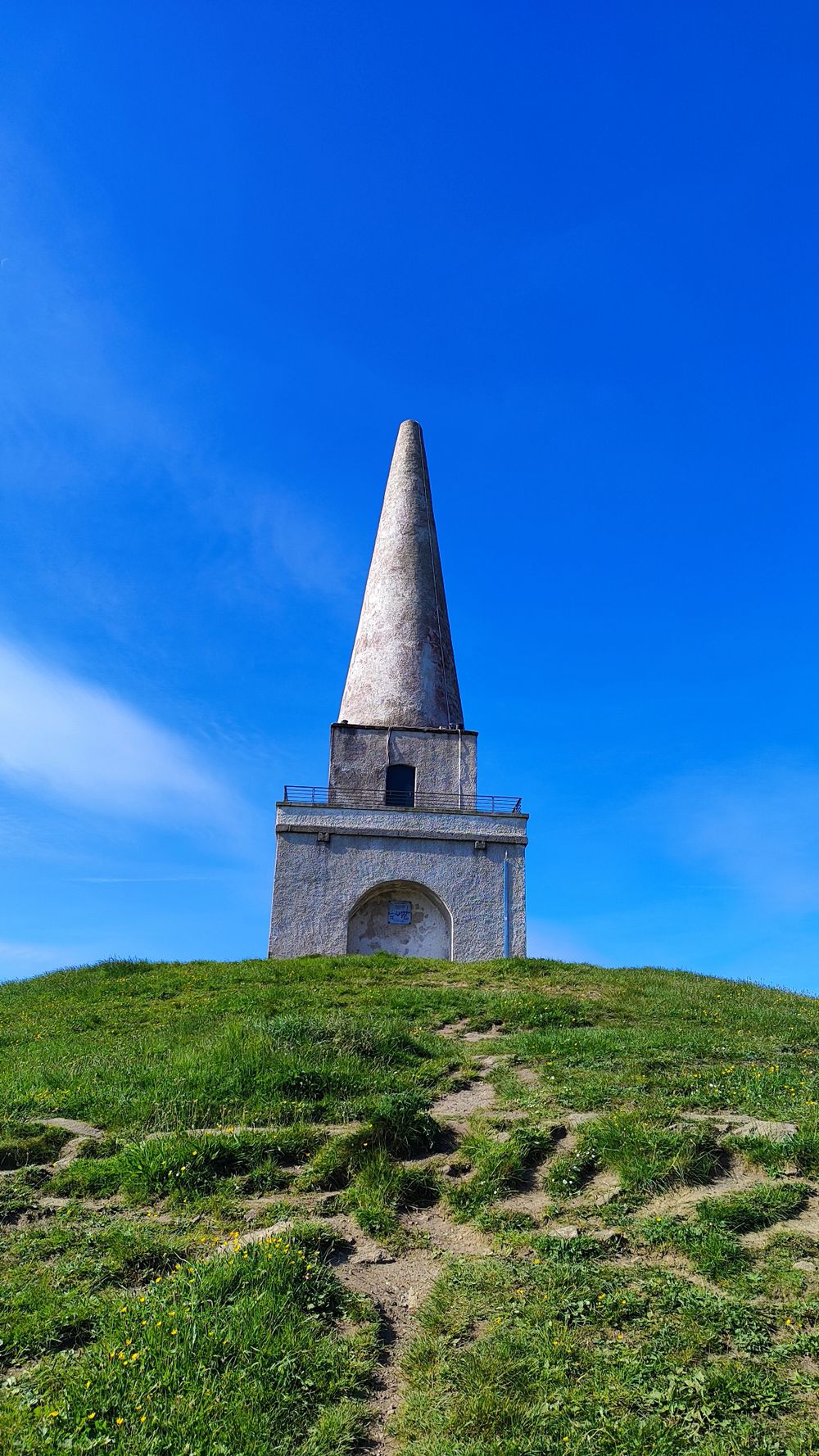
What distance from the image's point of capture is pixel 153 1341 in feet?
15.3

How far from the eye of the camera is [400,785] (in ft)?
84.7

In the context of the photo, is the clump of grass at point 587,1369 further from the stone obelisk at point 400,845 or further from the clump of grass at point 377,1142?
the stone obelisk at point 400,845

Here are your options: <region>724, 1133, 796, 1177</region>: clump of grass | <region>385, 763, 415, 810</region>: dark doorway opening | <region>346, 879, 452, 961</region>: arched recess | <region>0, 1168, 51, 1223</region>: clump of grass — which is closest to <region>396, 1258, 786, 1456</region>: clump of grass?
<region>724, 1133, 796, 1177</region>: clump of grass

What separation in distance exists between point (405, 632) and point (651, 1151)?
21534 millimetres

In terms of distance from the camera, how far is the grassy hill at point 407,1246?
4379mm

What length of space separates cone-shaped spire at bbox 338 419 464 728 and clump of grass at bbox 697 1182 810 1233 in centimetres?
2043

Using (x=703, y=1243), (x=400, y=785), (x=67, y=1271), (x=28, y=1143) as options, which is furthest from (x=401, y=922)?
(x=67, y=1271)

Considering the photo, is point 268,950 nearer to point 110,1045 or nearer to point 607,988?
point 607,988

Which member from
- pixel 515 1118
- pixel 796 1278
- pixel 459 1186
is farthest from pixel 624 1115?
pixel 796 1278

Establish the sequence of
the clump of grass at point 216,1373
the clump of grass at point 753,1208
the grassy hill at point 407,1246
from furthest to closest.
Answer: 1. the clump of grass at point 753,1208
2. the grassy hill at point 407,1246
3. the clump of grass at point 216,1373

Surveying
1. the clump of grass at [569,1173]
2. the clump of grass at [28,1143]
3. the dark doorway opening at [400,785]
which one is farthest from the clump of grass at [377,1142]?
the dark doorway opening at [400,785]

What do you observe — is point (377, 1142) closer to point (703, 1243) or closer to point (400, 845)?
point (703, 1243)

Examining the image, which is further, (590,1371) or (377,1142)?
(377,1142)

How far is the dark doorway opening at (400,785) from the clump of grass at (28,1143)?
18.1 m
